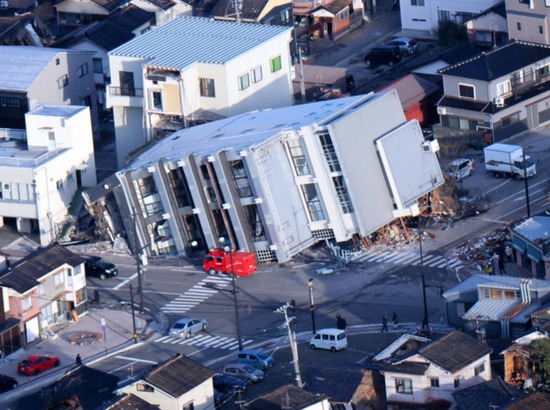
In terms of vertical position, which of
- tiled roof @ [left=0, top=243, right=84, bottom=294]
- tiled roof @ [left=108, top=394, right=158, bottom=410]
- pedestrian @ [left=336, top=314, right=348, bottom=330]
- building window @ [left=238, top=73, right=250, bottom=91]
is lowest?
pedestrian @ [left=336, top=314, right=348, bottom=330]

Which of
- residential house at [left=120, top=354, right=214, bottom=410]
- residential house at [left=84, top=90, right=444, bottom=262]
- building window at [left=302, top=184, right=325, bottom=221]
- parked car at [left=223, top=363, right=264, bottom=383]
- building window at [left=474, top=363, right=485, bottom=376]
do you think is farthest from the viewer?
building window at [left=302, top=184, right=325, bottom=221]

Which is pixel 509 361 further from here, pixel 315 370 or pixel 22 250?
pixel 22 250

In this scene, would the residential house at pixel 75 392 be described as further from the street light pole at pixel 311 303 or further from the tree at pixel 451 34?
the tree at pixel 451 34

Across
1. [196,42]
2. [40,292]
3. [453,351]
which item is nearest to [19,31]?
[196,42]

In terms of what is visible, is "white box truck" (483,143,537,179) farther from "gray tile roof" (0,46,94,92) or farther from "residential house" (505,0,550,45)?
"gray tile roof" (0,46,94,92)

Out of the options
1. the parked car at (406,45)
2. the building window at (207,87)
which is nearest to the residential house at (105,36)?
the building window at (207,87)

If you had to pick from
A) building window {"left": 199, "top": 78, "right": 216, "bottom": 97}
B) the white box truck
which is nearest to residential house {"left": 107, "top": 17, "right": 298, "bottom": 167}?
building window {"left": 199, "top": 78, "right": 216, "bottom": 97}
